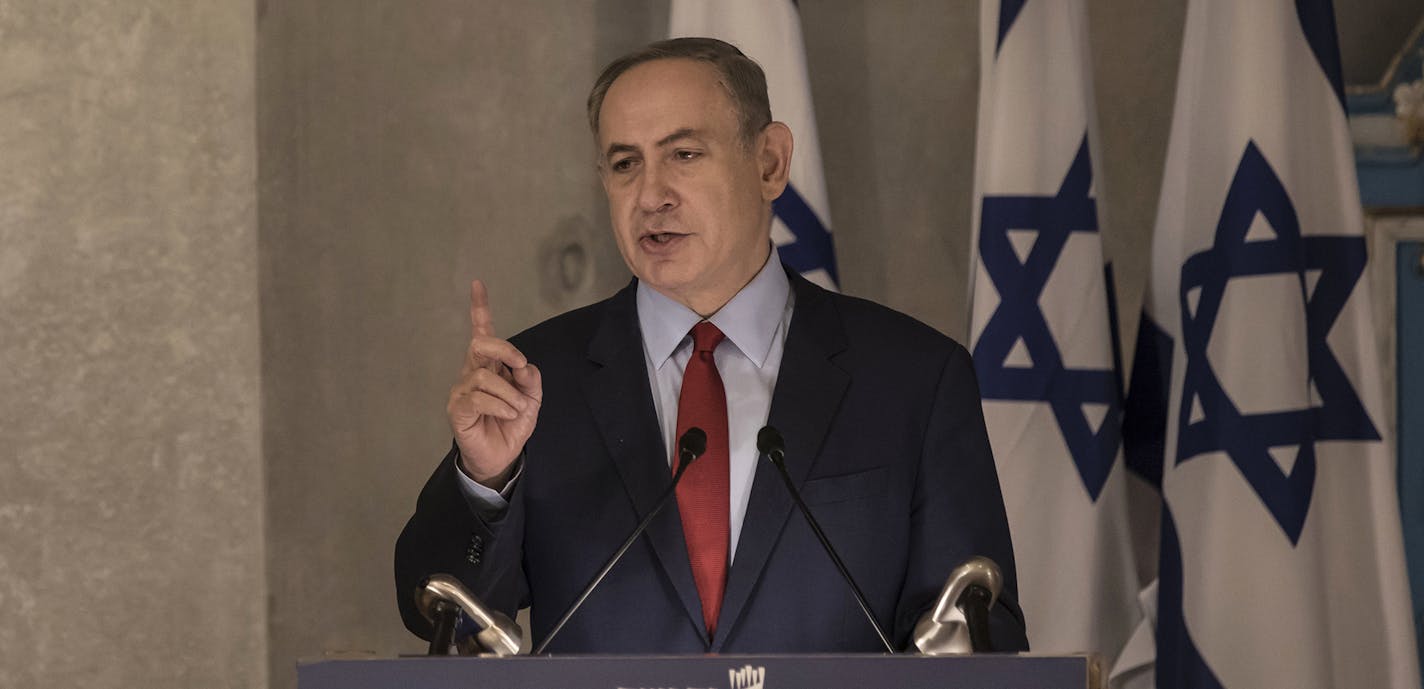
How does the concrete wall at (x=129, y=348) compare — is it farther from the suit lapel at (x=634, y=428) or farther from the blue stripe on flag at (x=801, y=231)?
the suit lapel at (x=634, y=428)

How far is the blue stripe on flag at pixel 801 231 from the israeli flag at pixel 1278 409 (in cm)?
73

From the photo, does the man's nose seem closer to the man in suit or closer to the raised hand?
the man in suit

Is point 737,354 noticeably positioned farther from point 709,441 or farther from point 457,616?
point 457,616

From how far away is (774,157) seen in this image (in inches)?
86.2

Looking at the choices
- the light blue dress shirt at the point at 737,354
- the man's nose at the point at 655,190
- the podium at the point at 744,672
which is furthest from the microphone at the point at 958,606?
the man's nose at the point at 655,190

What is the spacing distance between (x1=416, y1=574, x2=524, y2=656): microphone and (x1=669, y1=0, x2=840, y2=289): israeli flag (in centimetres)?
171

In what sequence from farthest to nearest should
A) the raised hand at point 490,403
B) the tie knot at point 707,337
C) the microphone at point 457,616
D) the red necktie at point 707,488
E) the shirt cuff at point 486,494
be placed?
the tie knot at point 707,337
the red necktie at point 707,488
the shirt cuff at point 486,494
the raised hand at point 490,403
the microphone at point 457,616

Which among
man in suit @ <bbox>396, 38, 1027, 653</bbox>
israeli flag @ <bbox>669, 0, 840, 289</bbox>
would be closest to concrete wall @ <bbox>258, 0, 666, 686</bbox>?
israeli flag @ <bbox>669, 0, 840, 289</bbox>

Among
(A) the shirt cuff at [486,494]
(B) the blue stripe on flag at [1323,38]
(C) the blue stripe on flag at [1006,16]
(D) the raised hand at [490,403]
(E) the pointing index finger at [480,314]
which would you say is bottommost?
(A) the shirt cuff at [486,494]

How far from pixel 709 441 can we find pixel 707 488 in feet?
0.20

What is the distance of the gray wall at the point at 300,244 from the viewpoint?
118 inches

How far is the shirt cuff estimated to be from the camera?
5.69ft

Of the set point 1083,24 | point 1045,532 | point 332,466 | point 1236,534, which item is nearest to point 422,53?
point 332,466

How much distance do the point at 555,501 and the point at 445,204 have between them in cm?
162
